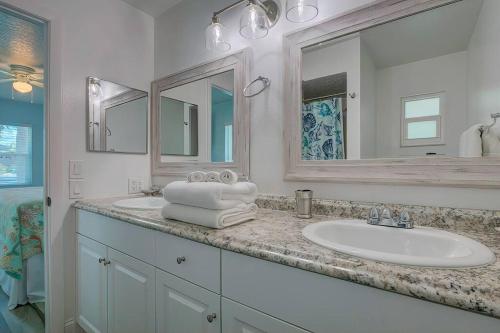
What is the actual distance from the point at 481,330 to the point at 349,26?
3.65ft

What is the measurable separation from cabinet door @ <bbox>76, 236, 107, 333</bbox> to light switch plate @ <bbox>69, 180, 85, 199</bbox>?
254mm

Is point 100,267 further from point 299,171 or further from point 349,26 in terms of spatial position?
point 349,26

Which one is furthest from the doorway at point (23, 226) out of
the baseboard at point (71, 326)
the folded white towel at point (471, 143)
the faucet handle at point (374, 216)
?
the folded white towel at point (471, 143)

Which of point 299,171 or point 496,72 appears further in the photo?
point 299,171

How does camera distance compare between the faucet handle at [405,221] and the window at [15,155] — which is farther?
the window at [15,155]

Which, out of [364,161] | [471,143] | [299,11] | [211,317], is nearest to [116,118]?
[299,11]

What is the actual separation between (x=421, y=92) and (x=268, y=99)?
2.22 feet

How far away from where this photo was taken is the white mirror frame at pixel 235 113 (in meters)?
1.40

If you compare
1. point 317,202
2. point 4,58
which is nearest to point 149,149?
point 317,202

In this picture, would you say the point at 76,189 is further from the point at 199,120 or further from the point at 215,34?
the point at 215,34

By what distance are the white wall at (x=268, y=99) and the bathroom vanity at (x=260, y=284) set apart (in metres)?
0.14

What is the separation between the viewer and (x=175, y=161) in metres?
1.82

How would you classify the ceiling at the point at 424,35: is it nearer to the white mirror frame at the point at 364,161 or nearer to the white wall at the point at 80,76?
the white mirror frame at the point at 364,161

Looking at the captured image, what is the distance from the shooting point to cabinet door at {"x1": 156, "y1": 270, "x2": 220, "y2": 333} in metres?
0.79
